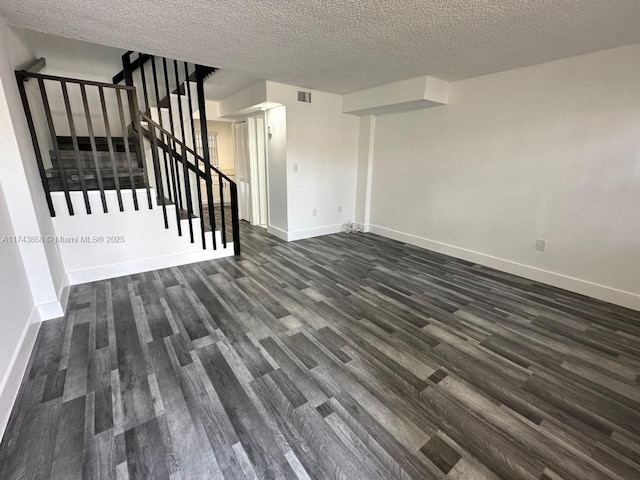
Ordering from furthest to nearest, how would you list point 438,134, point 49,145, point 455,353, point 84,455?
point 438,134 < point 49,145 < point 455,353 < point 84,455

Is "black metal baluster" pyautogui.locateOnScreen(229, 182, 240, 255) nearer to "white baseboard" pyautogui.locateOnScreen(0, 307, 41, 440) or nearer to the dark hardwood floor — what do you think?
the dark hardwood floor

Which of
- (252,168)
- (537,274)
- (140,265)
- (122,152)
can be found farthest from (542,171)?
(122,152)

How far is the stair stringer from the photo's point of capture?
295 centimetres

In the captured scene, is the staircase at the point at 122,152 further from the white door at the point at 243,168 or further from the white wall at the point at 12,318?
the white door at the point at 243,168

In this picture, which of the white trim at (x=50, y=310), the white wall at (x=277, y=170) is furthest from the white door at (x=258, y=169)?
the white trim at (x=50, y=310)

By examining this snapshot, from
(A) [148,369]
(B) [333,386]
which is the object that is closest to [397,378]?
(B) [333,386]

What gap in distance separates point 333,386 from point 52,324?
7.83 feet

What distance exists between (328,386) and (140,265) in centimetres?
279

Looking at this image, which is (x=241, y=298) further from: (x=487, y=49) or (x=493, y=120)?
(x=493, y=120)

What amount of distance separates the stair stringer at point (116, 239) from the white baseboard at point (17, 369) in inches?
35.6

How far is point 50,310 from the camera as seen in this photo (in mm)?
2420

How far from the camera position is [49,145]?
376 centimetres

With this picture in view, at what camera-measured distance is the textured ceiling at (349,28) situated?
77.1 inches

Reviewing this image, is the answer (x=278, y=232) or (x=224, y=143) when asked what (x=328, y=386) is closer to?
(x=278, y=232)
